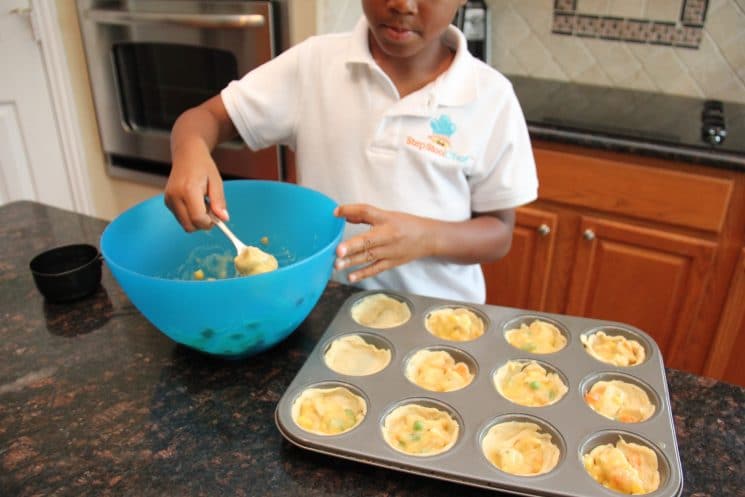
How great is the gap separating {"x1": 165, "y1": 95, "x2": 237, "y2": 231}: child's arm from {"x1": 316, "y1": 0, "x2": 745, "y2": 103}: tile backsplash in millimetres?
820

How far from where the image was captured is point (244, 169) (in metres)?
1.98

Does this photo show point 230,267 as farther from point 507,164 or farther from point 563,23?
point 563,23

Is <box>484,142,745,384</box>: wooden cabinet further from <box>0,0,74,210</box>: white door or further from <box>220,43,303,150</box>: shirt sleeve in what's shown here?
<box>0,0,74,210</box>: white door

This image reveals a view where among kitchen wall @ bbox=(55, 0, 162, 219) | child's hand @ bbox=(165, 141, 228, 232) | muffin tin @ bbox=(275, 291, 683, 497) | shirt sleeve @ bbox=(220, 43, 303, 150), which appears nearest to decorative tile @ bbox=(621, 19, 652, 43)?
shirt sleeve @ bbox=(220, 43, 303, 150)

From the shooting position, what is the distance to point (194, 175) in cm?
84

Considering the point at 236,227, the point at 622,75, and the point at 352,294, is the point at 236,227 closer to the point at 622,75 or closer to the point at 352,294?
the point at 352,294

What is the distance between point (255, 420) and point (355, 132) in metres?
0.56

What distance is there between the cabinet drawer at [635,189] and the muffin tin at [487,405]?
35.6 inches

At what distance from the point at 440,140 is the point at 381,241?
27 centimetres

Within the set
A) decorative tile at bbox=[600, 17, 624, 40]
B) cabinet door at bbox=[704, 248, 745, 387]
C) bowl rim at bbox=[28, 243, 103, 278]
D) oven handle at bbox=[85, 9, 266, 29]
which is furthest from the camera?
decorative tile at bbox=[600, 17, 624, 40]

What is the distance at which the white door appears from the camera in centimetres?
196

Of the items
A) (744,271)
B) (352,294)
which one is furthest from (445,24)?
(744,271)

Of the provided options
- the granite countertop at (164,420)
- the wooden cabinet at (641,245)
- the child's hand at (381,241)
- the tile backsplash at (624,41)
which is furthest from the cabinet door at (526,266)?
the granite countertop at (164,420)

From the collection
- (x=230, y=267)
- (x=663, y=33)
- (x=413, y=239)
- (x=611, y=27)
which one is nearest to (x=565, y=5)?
(x=611, y=27)
